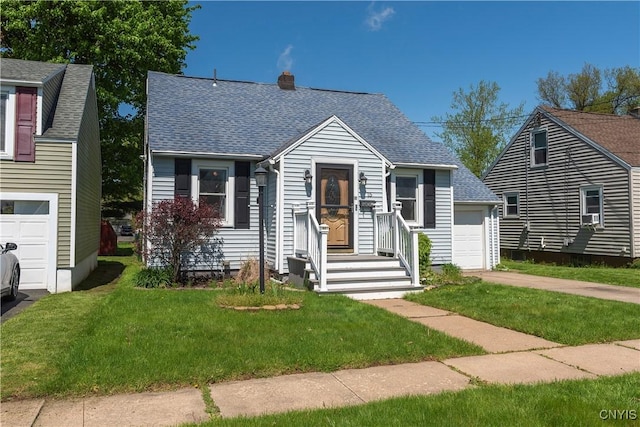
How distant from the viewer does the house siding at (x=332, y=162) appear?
10.9 m

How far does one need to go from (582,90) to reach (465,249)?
26797 mm

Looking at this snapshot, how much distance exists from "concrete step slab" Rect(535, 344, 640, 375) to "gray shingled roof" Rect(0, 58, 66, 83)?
11195mm

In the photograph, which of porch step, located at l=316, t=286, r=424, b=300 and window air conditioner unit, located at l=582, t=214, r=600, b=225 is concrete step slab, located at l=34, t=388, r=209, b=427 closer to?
porch step, located at l=316, t=286, r=424, b=300

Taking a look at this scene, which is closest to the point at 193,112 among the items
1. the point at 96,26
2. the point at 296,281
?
the point at 296,281

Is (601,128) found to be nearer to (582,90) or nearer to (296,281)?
(296,281)

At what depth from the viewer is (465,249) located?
15.9 m

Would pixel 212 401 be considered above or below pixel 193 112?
below

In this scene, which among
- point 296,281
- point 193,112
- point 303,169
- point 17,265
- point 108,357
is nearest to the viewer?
point 108,357

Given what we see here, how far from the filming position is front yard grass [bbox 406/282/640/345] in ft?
20.4

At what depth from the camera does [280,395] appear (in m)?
4.02

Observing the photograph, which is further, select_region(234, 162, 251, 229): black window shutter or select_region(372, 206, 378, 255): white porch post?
select_region(234, 162, 251, 229): black window shutter

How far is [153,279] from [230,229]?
222 cm

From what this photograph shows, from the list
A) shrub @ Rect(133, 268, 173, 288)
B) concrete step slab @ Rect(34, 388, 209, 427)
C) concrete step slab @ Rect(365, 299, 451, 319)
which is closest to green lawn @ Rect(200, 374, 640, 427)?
concrete step slab @ Rect(34, 388, 209, 427)

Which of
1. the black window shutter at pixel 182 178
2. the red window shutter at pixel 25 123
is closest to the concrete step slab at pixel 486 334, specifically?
the black window shutter at pixel 182 178
